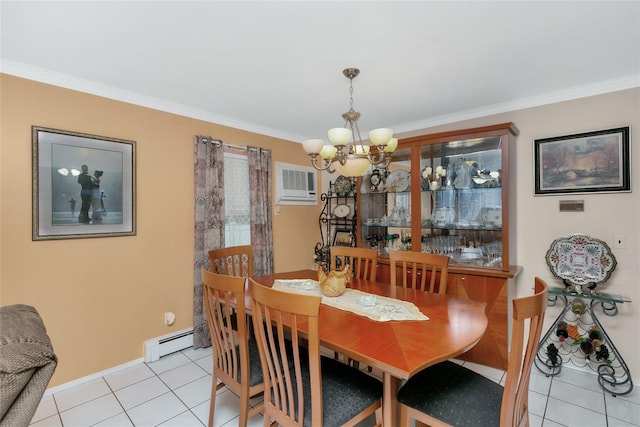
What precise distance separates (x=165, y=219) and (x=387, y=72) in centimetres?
235

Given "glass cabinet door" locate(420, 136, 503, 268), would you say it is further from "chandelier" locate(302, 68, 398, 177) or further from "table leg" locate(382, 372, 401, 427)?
"table leg" locate(382, 372, 401, 427)

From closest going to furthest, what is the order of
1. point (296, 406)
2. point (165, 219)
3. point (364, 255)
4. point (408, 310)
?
point (296, 406)
point (408, 310)
point (364, 255)
point (165, 219)

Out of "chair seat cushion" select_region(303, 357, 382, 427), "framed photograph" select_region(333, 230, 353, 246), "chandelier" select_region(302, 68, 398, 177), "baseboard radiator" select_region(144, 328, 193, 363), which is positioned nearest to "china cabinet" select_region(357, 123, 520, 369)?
"framed photograph" select_region(333, 230, 353, 246)

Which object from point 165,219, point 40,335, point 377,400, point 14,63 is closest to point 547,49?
point 377,400

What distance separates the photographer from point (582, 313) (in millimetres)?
2525

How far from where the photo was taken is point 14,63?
2.12 m

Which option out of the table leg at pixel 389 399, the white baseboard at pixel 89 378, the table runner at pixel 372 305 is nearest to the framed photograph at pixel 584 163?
the table runner at pixel 372 305

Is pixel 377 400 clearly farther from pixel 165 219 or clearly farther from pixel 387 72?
pixel 165 219

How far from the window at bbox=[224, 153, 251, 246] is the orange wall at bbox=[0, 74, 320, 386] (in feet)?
0.88

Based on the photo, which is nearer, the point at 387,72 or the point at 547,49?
the point at 547,49

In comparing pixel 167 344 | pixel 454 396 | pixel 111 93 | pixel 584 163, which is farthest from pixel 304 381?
pixel 584 163

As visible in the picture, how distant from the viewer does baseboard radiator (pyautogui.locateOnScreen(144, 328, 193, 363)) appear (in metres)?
2.77

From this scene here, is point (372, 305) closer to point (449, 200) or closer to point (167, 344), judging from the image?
point (449, 200)

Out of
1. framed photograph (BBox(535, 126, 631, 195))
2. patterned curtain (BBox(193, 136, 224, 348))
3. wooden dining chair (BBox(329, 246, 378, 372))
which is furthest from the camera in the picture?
patterned curtain (BBox(193, 136, 224, 348))
